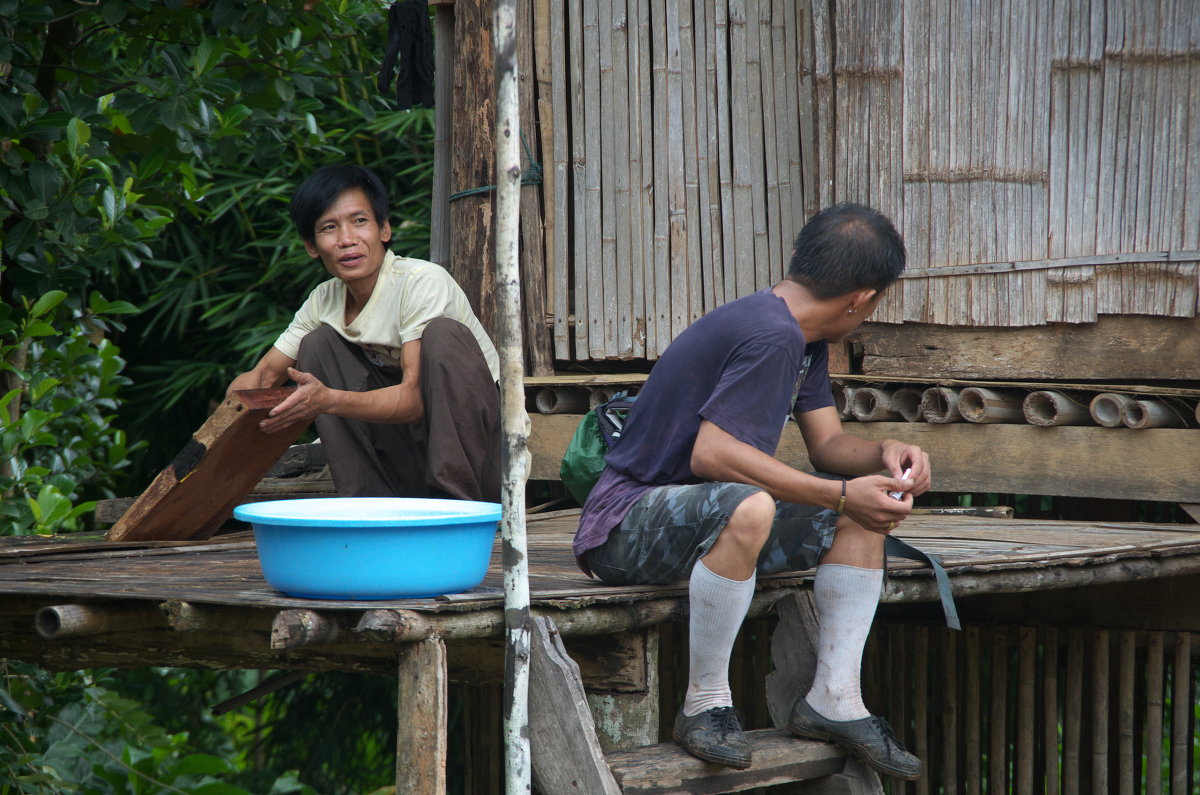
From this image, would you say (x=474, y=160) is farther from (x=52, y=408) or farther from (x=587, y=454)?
(x=587, y=454)

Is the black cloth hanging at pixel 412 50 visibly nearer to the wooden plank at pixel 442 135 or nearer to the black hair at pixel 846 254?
the wooden plank at pixel 442 135

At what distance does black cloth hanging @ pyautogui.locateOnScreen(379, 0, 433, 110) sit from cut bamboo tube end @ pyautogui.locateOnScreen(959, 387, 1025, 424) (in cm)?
Answer: 266

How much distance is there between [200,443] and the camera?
3.85 meters

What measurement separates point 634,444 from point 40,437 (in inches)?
90.4

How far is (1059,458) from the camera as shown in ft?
14.6

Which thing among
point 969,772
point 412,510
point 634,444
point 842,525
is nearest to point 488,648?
point 412,510

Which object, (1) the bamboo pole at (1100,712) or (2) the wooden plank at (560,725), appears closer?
(2) the wooden plank at (560,725)

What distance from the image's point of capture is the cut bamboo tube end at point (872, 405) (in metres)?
4.74

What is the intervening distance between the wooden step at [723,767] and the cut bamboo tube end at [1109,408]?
185 cm

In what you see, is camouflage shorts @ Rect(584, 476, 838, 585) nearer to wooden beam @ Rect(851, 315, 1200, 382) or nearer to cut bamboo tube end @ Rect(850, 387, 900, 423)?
cut bamboo tube end @ Rect(850, 387, 900, 423)

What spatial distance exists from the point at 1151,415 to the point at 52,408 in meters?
3.86

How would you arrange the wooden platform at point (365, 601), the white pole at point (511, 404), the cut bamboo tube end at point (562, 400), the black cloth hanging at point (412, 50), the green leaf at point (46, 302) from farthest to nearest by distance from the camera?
the black cloth hanging at point (412, 50), the cut bamboo tube end at point (562, 400), the green leaf at point (46, 302), the wooden platform at point (365, 601), the white pole at point (511, 404)

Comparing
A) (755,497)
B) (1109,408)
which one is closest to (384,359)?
(755,497)

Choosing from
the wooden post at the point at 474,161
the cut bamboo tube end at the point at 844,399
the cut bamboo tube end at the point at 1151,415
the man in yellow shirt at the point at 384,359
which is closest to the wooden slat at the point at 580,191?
the wooden post at the point at 474,161
